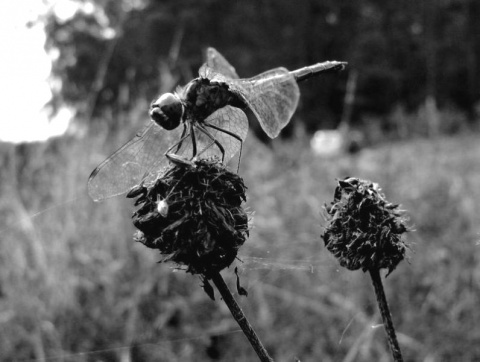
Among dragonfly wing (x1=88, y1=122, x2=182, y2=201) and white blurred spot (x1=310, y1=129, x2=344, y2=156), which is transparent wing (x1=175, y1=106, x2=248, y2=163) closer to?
dragonfly wing (x1=88, y1=122, x2=182, y2=201)

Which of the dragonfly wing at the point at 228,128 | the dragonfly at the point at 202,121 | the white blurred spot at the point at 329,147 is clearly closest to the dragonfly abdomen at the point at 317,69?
the dragonfly at the point at 202,121

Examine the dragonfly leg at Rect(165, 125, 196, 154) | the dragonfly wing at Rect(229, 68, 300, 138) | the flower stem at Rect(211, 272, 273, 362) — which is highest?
the dragonfly wing at Rect(229, 68, 300, 138)

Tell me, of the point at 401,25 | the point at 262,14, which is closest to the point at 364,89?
the point at 401,25

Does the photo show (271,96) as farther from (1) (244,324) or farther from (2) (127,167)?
(1) (244,324)

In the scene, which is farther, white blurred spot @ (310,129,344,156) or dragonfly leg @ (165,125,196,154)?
white blurred spot @ (310,129,344,156)

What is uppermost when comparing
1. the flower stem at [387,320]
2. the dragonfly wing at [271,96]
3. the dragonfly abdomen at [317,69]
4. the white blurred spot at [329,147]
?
the white blurred spot at [329,147]

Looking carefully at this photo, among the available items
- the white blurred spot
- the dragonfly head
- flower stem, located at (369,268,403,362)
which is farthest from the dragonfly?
the white blurred spot

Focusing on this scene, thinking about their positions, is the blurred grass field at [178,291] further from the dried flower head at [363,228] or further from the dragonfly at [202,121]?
the dried flower head at [363,228]
